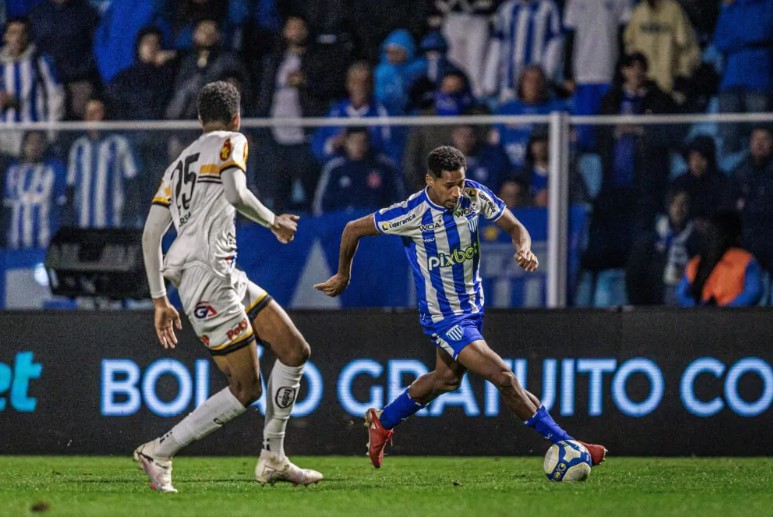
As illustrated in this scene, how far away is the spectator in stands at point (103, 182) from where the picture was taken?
9820 millimetres

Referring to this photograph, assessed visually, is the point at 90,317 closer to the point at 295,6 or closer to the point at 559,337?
the point at 559,337

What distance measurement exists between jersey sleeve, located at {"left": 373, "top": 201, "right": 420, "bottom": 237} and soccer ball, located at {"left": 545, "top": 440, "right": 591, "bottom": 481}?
4.81ft

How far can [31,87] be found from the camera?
12.0 meters

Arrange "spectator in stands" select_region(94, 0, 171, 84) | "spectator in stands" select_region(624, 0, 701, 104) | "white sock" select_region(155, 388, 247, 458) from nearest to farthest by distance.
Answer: "white sock" select_region(155, 388, 247, 458) → "spectator in stands" select_region(624, 0, 701, 104) → "spectator in stands" select_region(94, 0, 171, 84)

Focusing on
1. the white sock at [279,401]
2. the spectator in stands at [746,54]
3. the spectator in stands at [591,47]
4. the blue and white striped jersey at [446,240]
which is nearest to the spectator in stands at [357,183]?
the blue and white striped jersey at [446,240]

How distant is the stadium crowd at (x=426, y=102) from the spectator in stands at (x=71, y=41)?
0.02 metres

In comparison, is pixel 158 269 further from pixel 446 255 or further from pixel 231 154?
pixel 446 255

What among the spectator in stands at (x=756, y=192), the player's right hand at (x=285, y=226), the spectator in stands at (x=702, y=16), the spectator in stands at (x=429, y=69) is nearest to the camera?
the player's right hand at (x=285, y=226)

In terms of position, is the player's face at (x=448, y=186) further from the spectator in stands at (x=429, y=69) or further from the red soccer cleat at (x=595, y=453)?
the spectator in stands at (x=429, y=69)

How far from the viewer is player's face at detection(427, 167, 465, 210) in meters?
7.52

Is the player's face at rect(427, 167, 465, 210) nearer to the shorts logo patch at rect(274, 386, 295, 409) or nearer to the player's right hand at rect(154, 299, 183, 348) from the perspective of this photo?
the shorts logo patch at rect(274, 386, 295, 409)

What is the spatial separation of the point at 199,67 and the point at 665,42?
4013mm

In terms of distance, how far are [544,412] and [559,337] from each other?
214 cm

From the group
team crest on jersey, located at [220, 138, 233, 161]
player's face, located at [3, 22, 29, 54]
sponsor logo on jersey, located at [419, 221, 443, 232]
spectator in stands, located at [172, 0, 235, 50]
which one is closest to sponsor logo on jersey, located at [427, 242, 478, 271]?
sponsor logo on jersey, located at [419, 221, 443, 232]
